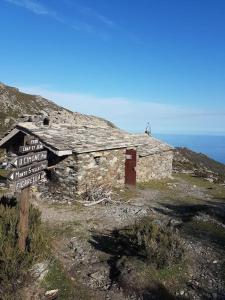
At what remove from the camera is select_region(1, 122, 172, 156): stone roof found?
17906 millimetres

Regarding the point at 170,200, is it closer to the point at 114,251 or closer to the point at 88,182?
the point at 88,182

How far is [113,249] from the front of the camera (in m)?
10.6

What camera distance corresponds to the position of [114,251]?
34.3ft

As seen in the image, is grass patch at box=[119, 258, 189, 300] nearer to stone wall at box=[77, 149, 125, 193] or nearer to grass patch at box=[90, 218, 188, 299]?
grass patch at box=[90, 218, 188, 299]

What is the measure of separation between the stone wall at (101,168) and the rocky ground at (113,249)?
1.57 metres

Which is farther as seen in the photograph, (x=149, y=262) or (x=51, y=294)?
(x=149, y=262)

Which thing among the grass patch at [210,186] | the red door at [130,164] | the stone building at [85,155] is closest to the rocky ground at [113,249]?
the stone building at [85,155]

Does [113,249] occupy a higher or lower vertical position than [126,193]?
higher

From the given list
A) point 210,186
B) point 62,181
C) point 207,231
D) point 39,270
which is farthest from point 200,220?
point 210,186

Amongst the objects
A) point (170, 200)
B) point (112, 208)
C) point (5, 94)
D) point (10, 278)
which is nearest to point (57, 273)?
point (10, 278)

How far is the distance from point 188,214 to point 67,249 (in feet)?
22.7

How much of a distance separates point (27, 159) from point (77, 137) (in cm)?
1155

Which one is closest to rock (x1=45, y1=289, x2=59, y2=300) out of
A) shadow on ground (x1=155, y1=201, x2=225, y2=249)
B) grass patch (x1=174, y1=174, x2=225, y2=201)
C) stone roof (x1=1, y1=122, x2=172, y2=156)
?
shadow on ground (x1=155, y1=201, x2=225, y2=249)

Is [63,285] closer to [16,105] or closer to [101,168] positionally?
[101,168]
